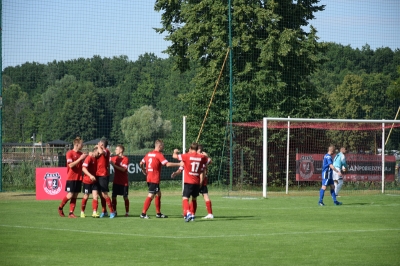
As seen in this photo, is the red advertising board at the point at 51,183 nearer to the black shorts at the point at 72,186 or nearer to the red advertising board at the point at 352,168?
the black shorts at the point at 72,186

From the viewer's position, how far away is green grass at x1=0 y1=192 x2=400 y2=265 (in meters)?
11.5

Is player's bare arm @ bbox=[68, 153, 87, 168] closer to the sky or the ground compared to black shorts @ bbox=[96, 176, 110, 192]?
closer to the sky

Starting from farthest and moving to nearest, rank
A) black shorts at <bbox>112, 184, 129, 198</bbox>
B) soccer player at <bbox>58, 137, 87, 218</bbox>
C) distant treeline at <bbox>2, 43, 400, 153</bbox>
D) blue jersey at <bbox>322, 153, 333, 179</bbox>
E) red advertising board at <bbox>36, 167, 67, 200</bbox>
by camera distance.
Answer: distant treeline at <bbox>2, 43, 400, 153</bbox>, red advertising board at <bbox>36, 167, 67, 200</bbox>, blue jersey at <bbox>322, 153, 333, 179</bbox>, black shorts at <bbox>112, 184, 129, 198</bbox>, soccer player at <bbox>58, 137, 87, 218</bbox>

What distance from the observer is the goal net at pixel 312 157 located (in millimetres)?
33844

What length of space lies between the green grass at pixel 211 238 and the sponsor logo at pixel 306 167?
1070 centimetres

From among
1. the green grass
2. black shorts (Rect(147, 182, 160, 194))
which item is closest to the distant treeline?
the green grass

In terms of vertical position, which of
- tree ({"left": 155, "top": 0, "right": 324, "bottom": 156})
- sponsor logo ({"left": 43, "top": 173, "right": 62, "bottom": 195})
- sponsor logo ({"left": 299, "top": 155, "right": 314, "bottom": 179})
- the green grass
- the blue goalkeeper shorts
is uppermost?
tree ({"left": 155, "top": 0, "right": 324, "bottom": 156})

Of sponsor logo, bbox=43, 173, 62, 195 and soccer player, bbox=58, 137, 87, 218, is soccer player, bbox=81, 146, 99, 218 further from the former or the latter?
sponsor logo, bbox=43, 173, 62, 195

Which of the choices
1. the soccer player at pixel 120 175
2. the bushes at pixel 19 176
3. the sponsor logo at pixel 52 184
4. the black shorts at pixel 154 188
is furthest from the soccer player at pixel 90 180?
the bushes at pixel 19 176

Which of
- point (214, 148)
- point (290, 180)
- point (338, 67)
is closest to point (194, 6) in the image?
point (214, 148)

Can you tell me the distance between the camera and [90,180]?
65.2 ft

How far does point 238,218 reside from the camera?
1938 cm

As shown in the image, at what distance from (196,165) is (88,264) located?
25.4 feet

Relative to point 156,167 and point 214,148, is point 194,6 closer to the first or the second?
point 214,148
